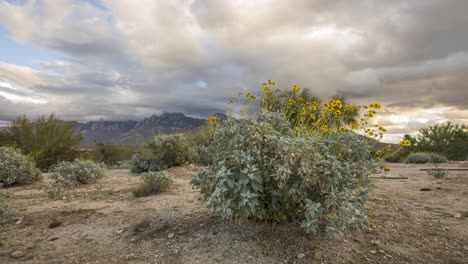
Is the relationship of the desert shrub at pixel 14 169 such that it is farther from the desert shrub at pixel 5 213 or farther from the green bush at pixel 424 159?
the green bush at pixel 424 159

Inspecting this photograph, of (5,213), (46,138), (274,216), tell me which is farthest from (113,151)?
(274,216)

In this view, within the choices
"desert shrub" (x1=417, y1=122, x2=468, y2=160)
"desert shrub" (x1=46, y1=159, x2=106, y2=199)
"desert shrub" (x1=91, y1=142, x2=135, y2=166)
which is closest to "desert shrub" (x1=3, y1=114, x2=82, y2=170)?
"desert shrub" (x1=46, y1=159, x2=106, y2=199)

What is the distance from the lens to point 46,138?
16031mm

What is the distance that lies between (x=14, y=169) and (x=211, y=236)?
24.1ft

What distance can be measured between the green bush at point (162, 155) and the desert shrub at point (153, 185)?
433 centimetres

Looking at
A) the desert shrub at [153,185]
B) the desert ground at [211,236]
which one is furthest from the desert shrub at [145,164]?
the desert ground at [211,236]

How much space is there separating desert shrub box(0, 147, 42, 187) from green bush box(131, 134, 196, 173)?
348 centimetres

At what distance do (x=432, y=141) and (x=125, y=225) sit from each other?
29684 millimetres

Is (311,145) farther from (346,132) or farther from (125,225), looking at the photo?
(125,225)

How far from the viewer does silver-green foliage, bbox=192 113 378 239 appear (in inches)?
112

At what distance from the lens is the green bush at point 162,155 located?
10.9m

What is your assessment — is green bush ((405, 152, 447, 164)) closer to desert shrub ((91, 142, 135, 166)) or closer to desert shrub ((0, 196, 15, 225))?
desert shrub ((0, 196, 15, 225))

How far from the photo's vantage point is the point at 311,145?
309 centimetres

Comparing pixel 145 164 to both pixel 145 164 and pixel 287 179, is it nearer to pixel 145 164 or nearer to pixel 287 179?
pixel 145 164
